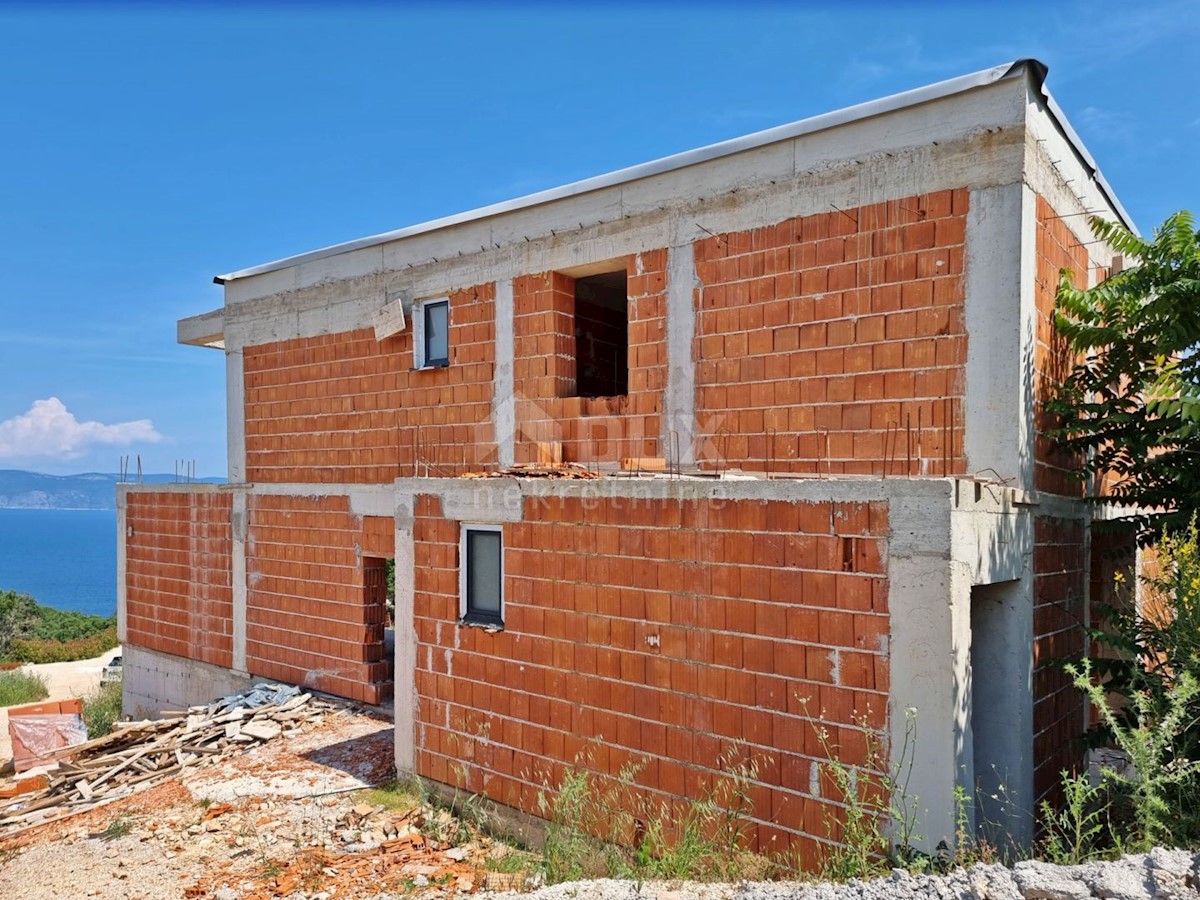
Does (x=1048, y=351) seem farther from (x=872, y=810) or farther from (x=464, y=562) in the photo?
(x=464, y=562)

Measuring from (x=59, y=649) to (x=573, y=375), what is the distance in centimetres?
2885

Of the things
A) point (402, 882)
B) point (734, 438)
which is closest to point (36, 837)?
point (402, 882)

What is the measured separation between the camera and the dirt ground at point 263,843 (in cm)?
603

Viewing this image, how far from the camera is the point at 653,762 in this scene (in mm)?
5844

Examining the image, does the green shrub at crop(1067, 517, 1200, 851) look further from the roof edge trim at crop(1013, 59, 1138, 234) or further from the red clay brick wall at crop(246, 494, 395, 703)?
the red clay brick wall at crop(246, 494, 395, 703)

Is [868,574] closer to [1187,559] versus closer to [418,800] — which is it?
[1187,559]

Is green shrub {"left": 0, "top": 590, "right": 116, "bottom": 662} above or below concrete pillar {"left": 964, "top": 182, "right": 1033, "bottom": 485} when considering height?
below

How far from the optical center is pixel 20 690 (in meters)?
18.7

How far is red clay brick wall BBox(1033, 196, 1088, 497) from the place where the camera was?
6191 mm

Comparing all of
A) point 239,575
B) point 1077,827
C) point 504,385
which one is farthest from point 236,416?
point 1077,827

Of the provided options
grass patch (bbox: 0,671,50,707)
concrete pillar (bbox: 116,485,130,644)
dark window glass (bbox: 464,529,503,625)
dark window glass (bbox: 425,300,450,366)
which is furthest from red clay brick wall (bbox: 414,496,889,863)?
grass patch (bbox: 0,671,50,707)

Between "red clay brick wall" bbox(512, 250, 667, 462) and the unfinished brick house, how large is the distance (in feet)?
0.11

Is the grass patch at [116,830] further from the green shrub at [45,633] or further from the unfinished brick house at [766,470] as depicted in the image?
the green shrub at [45,633]

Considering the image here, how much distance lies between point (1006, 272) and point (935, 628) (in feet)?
9.48
